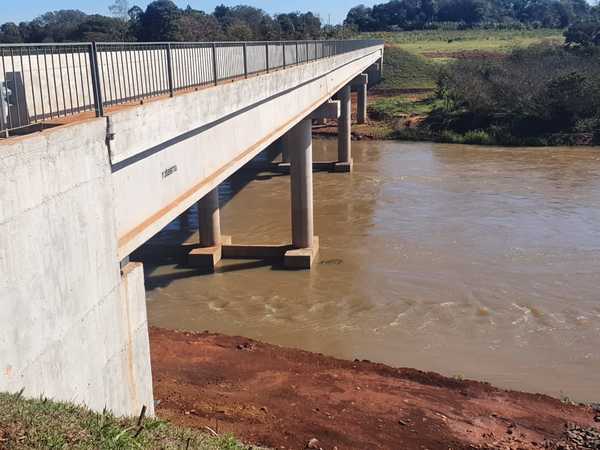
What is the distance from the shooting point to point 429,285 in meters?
18.1

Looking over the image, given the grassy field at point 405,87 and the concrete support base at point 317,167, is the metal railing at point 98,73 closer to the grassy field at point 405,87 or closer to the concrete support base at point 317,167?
the concrete support base at point 317,167

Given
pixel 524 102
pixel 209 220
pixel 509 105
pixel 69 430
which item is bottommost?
pixel 209 220

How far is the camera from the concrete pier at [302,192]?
20672 mm

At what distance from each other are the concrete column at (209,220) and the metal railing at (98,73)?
17.3 feet

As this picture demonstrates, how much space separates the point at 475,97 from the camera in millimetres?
49750

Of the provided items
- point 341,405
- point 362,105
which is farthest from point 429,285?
point 362,105

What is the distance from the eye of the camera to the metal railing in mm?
6801

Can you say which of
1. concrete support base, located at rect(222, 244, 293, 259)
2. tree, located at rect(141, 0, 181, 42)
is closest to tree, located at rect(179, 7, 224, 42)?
tree, located at rect(141, 0, 181, 42)

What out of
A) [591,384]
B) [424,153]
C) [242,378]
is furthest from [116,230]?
[424,153]

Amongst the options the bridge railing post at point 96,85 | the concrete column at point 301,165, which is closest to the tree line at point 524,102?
the concrete column at point 301,165

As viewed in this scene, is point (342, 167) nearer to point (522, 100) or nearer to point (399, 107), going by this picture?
point (522, 100)

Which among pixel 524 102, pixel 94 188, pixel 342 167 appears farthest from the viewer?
pixel 524 102

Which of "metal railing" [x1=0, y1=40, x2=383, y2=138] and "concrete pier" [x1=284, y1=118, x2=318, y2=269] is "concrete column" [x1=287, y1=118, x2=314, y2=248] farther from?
"metal railing" [x1=0, y1=40, x2=383, y2=138]

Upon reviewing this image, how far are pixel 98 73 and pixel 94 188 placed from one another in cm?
145
